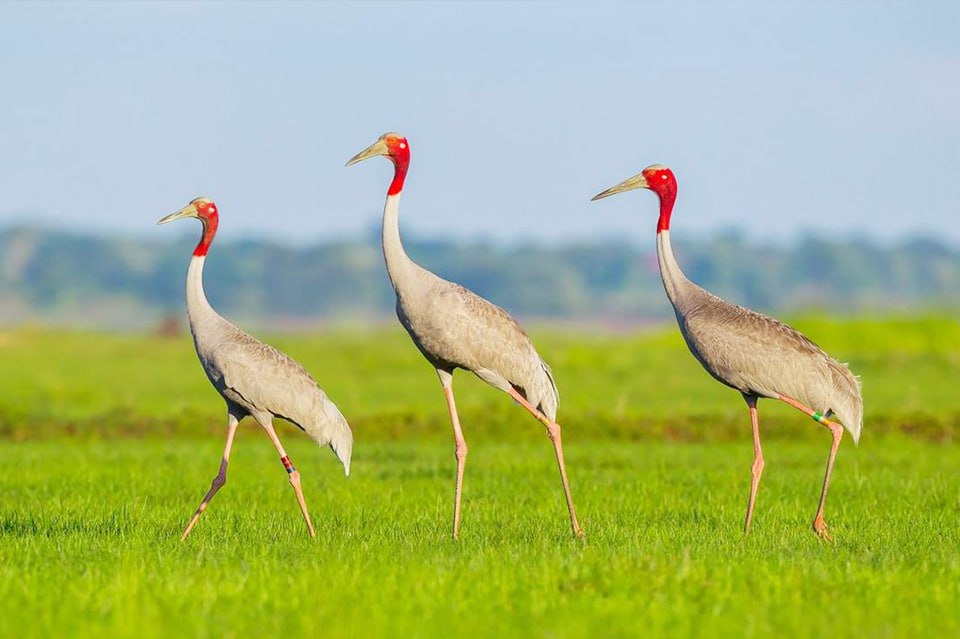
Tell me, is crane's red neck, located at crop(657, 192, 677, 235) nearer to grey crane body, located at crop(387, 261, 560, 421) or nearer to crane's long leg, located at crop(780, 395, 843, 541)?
grey crane body, located at crop(387, 261, 560, 421)

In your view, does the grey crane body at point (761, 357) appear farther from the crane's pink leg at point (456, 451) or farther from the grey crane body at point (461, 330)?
the crane's pink leg at point (456, 451)

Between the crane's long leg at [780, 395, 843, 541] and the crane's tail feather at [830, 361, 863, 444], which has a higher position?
the crane's tail feather at [830, 361, 863, 444]

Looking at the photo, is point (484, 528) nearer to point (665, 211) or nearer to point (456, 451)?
point (456, 451)

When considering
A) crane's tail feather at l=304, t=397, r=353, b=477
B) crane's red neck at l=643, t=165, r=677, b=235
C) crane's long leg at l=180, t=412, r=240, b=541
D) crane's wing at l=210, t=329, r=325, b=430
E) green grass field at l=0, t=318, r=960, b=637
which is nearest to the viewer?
green grass field at l=0, t=318, r=960, b=637

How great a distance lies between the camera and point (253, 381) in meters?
11.1

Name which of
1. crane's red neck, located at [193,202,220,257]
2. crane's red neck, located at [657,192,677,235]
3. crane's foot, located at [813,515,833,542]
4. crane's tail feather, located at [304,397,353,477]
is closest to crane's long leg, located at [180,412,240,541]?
crane's tail feather, located at [304,397,353,477]

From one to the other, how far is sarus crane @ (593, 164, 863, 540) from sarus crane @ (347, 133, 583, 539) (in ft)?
4.36

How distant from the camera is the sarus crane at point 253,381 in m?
11.1

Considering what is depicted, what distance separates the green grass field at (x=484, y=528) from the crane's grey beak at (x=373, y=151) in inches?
118

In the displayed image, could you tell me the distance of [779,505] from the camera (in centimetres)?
1279

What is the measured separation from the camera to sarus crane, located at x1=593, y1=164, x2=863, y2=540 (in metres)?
11.3

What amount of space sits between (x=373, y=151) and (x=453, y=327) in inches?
65.6

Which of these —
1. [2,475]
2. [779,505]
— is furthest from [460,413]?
[779,505]

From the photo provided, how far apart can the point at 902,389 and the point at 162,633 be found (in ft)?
84.7
